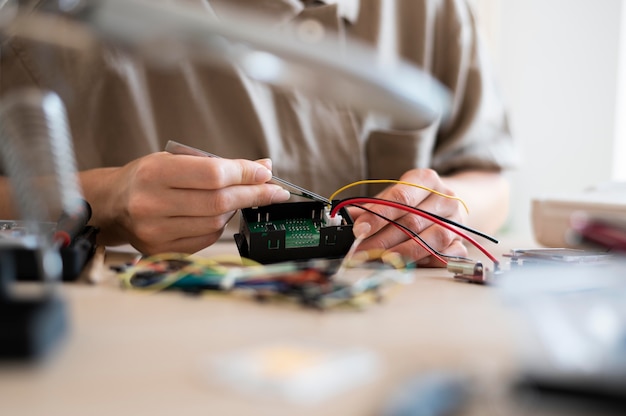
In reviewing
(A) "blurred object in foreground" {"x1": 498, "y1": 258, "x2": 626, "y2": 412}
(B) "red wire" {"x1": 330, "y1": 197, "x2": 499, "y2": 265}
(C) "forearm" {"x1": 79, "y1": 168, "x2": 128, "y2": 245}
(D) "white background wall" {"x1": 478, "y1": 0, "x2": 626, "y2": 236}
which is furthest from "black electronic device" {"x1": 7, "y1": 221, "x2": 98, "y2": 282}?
(D) "white background wall" {"x1": 478, "y1": 0, "x2": 626, "y2": 236}

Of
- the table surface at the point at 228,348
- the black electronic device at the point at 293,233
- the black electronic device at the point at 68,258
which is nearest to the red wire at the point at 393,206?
the black electronic device at the point at 293,233

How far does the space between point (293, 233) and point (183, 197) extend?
12 cm

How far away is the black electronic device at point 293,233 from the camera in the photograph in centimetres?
60

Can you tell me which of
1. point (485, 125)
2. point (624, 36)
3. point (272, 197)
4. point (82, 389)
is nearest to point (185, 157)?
point (272, 197)

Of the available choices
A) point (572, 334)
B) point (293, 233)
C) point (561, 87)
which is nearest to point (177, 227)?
point (293, 233)

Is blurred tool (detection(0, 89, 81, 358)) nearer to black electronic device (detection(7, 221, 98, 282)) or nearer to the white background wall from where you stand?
black electronic device (detection(7, 221, 98, 282))

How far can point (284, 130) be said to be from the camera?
105cm

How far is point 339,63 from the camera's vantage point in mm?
267

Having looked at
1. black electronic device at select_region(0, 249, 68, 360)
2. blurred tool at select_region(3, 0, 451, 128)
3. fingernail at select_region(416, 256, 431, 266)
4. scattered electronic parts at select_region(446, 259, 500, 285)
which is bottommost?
fingernail at select_region(416, 256, 431, 266)

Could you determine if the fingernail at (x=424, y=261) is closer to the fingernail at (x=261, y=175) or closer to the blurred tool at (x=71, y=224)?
the fingernail at (x=261, y=175)

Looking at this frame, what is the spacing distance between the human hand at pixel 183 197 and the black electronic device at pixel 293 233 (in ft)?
0.06

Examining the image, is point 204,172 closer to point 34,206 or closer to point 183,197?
point 183,197

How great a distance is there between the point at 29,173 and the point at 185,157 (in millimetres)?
205

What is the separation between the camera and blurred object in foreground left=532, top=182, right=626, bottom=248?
2.60 ft
